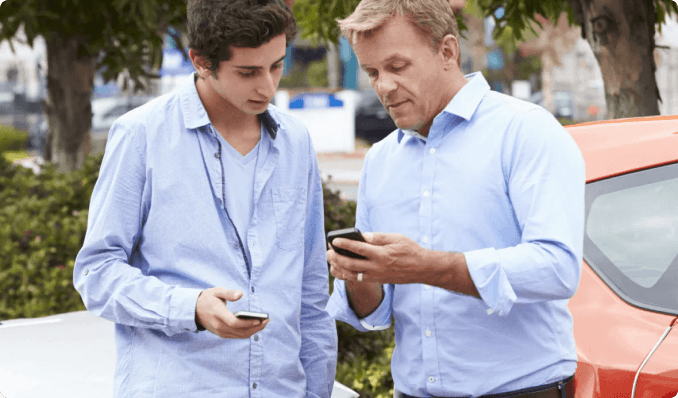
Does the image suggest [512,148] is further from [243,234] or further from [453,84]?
[243,234]

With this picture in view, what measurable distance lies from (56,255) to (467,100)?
4281mm

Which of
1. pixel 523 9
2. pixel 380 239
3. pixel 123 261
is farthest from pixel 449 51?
pixel 523 9

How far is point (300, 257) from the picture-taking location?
2.19 meters

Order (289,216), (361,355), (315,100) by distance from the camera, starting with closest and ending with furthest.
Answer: (289,216) < (361,355) < (315,100)

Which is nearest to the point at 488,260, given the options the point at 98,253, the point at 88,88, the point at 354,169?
the point at 98,253

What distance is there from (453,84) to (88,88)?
6.35 meters

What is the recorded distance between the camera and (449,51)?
83.5 inches

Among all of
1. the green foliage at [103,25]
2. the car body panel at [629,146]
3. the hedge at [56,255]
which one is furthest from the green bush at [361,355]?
the green foliage at [103,25]

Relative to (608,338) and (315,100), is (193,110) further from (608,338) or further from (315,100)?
(315,100)

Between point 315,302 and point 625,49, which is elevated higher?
point 625,49

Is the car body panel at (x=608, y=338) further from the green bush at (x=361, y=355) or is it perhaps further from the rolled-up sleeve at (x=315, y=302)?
the green bush at (x=361, y=355)

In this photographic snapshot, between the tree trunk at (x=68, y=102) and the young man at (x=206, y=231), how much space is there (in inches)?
231

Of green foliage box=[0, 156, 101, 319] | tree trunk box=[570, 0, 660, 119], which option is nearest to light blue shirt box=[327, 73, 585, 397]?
tree trunk box=[570, 0, 660, 119]

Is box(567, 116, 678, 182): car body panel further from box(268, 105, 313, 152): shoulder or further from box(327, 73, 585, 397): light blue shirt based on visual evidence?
box(268, 105, 313, 152): shoulder
